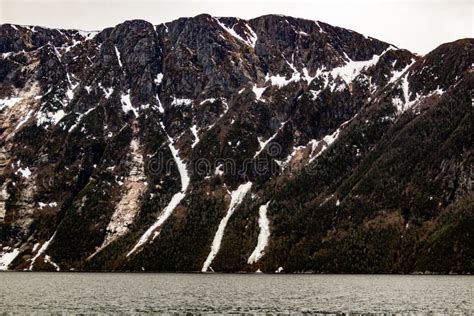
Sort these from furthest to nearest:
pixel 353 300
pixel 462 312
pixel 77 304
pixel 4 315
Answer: pixel 353 300 < pixel 77 304 < pixel 462 312 < pixel 4 315

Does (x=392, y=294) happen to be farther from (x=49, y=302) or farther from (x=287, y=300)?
(x=49, y=302)

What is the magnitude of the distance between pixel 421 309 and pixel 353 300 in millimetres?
17745

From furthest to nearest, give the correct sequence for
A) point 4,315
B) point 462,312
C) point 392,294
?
point 392,294 → point 462,312 → point 4,315

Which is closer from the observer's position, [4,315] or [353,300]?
[4,315]

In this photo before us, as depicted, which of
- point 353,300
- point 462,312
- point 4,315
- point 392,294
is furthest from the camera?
point 392,294

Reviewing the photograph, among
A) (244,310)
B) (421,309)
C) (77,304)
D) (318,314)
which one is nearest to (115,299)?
(77,304)

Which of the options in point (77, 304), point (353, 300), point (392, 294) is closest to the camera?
point (77, 304)

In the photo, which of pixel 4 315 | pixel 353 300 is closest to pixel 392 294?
pixel 353 300

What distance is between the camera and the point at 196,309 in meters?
90.0

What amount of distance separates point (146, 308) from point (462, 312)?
4497 centimetres

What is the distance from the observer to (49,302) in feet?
325

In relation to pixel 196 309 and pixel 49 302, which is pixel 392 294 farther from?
pixel 49 302

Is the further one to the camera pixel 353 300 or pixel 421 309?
pixel 353 300

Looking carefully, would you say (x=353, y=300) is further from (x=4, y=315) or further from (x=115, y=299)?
(x=4, y=315)
